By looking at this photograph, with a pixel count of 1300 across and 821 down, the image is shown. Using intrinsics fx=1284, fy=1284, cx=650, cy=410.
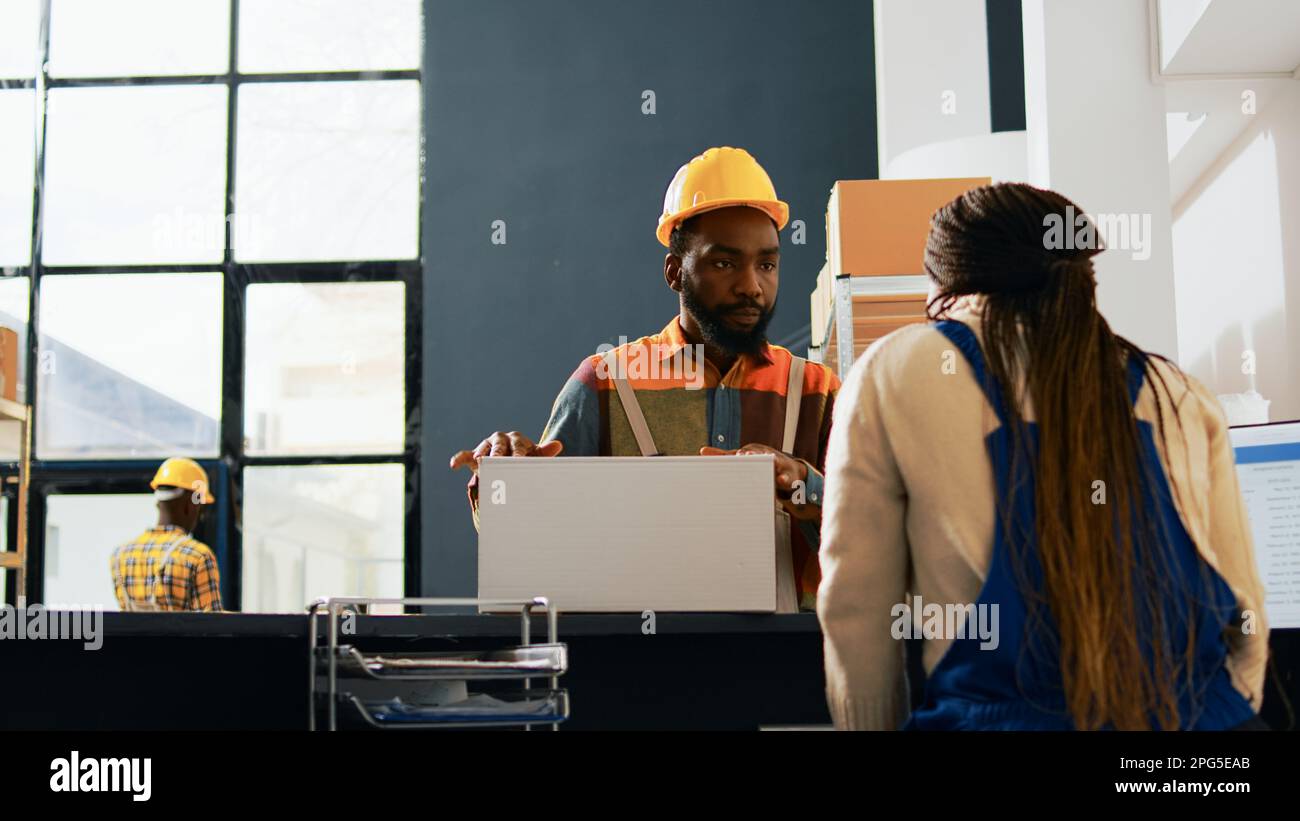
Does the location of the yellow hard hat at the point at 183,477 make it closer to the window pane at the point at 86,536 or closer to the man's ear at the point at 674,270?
the window pane at the point at 86,536

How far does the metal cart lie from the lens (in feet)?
5.23

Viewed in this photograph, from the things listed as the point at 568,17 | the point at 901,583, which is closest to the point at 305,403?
the point at 568,17

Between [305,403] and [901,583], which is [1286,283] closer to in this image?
[901,583]

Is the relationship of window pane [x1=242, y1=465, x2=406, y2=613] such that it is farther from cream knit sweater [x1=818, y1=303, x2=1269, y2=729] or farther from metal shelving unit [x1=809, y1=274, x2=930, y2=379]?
cream knit sweater [x1=818, y1=303, x2=1269, y2=729]

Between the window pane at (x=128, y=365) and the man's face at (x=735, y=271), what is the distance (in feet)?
14.6

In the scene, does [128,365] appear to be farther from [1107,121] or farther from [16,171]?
[1107,121]

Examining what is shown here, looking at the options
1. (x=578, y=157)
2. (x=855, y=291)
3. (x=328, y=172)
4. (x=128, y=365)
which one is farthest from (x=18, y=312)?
(x=855, y=291)

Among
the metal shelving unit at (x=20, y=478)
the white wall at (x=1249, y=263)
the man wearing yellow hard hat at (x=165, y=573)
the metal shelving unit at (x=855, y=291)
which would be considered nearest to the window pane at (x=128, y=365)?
the metal shelving unit at (x=20, y=478)

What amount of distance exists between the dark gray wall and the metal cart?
453 centimetres

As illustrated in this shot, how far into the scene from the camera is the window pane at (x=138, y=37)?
6.79 meters

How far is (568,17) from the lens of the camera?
259 inches

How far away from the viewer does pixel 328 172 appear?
670cm

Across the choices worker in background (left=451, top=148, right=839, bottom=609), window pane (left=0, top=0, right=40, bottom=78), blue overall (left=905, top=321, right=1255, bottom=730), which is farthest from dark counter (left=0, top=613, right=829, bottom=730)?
window pane (left=0, top=0, right=40, bottom=78)

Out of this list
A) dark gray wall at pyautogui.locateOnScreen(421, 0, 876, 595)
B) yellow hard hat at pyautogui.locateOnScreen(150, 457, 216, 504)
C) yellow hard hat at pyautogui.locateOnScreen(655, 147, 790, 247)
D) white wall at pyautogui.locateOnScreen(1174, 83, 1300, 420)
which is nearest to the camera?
yellow hard hat at pyautogui.locateOnScreen(655, 147, 790, 247)
